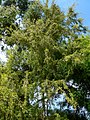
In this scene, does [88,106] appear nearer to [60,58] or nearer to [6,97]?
[60,58]

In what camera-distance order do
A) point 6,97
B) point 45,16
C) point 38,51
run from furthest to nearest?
point 45,16 < point 38,51 < point 6,97

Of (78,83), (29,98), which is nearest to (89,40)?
(78,83)

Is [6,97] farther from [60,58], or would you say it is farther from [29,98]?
[60,58]

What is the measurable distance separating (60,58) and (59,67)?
1.86 ft

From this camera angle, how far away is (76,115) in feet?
53.0

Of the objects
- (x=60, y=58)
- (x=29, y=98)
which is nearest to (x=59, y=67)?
(x=60, y=58)

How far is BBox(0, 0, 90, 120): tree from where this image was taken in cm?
1420

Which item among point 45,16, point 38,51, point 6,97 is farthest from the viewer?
point 45,16

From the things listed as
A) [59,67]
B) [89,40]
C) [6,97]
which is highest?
[89,40]

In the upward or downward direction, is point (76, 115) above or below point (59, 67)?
below

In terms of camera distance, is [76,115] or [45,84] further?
[76,115]

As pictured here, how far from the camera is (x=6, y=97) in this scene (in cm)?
1396

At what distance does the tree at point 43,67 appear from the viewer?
46.6 ft

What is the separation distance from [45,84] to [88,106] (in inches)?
93.4
